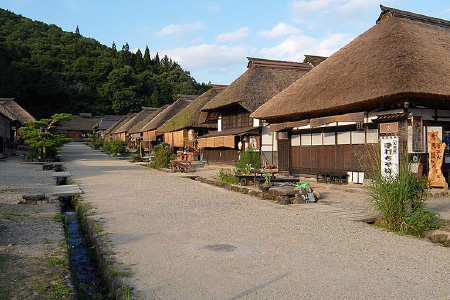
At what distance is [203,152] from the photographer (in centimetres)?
2627

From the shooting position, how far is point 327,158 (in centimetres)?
1380

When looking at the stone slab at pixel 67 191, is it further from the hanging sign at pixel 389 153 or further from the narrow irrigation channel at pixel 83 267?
the hanging sign at pixel 389 153

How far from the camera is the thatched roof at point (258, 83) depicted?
1975cm

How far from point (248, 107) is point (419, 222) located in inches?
530

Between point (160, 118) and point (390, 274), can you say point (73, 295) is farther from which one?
point (160, 118)

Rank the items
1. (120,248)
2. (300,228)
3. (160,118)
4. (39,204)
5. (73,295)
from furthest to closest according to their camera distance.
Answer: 1. (160,118)
2. (39,204)
3. (300,228)
4. (120,248)
5. (73,295)

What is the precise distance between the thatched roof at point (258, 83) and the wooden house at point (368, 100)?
3285mm

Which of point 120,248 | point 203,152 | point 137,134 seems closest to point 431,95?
point 120,248

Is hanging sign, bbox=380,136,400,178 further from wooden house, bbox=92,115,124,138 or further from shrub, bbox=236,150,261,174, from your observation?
wooden house, bbox=92,115,124,138

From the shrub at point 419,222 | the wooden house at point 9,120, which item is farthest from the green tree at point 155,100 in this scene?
the shrub at point 419,222

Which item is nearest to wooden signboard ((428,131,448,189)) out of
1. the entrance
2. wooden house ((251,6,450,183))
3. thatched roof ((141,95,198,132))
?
wooden house ((251,6,450,183))

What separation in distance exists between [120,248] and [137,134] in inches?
1632

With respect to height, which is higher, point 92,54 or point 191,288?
point 92,54

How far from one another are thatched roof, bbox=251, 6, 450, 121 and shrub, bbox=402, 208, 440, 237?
4374mm
